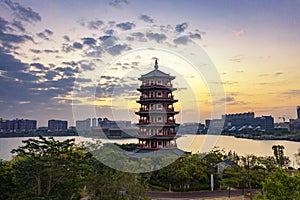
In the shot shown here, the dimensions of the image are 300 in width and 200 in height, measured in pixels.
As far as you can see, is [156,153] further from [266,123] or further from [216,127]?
[266,123]

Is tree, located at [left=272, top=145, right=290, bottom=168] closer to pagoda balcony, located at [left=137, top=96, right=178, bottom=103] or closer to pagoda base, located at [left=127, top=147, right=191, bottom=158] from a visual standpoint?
pagoda base, located at [left=127, top=147, right=191, bottom=158]

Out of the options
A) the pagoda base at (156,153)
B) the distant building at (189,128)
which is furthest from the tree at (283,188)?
the pagoda base at (156,153)

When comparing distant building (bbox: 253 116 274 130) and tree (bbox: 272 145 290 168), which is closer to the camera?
tree (bbox: 272 145 290 168)

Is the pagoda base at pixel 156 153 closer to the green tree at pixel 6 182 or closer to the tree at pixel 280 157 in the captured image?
the tree at pixel 280 157

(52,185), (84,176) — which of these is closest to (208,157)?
(84,176)

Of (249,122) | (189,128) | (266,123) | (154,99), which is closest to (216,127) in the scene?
(189,128)

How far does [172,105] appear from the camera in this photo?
2598 centimetres

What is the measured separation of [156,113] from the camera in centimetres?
2497

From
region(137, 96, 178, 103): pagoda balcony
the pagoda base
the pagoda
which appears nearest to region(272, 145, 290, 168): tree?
the pagoda base

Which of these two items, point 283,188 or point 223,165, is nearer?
point 283,188

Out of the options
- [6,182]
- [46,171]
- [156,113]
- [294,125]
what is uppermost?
[294,125]

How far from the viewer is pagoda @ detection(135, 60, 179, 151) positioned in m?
24.4

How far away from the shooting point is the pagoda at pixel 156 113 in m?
24.4

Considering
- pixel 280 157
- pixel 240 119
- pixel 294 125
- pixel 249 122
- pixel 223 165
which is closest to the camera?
pixel 223 165
